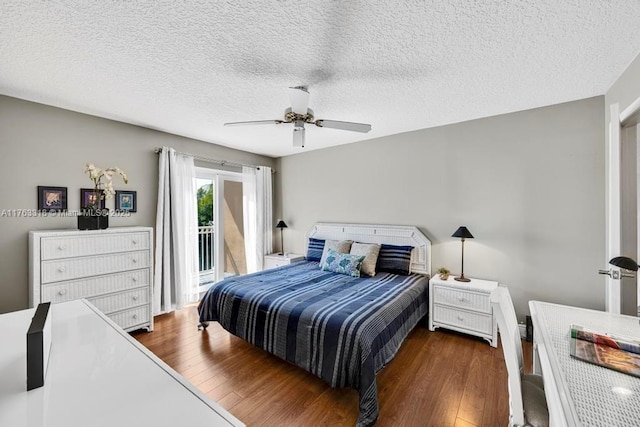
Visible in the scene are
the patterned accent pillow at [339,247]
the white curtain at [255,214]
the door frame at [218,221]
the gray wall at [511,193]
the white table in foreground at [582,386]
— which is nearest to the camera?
the white table in foreground at [582,386]

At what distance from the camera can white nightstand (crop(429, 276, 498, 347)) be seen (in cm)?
266

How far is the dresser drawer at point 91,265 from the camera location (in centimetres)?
243

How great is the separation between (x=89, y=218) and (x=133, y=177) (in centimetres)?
79

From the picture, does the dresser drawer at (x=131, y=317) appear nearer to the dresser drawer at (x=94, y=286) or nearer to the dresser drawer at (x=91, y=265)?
the dresser drawer at (x=94, y=286)

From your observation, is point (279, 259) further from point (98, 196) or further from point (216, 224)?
point (98, 196)

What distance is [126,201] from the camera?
3234 millimetres

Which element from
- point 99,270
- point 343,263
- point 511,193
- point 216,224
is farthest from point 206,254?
point 511,193

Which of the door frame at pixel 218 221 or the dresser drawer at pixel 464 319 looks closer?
the dresser drawer at pixel 464 319

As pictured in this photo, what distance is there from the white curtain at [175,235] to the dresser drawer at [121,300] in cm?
41

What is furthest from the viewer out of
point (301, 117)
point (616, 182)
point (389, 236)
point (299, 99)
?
point (389, 236)

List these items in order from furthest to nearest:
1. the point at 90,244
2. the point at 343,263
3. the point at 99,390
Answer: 1. the point at 343,263
2. the point at 90,244
3. the point at 99,390

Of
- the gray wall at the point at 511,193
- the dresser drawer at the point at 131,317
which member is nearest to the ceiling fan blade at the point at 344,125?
the gray wall at the point at 511,193

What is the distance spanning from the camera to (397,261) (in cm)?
339

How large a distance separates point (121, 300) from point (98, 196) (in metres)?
1.16
